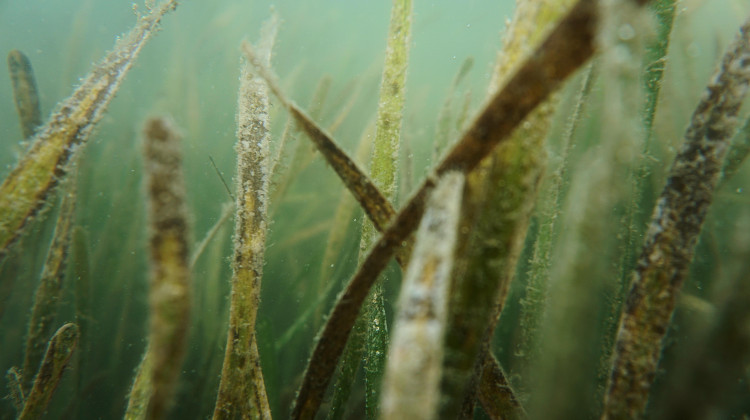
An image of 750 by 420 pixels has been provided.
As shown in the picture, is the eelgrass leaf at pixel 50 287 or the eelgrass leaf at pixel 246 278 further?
the eelgrass leaf at pixel 50 287

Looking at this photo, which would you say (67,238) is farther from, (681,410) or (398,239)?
(681,410)

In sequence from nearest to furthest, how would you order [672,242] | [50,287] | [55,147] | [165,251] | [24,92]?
[165,251], [672,242], [55,147], [50,287], [24,92]

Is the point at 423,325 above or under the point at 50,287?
under

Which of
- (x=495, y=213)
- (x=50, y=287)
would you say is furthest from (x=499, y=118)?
(x=50, y=287)

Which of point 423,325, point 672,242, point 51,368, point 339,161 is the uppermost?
point 51,368

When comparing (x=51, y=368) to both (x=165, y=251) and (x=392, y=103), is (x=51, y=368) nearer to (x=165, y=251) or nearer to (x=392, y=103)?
(x=165, y=251)

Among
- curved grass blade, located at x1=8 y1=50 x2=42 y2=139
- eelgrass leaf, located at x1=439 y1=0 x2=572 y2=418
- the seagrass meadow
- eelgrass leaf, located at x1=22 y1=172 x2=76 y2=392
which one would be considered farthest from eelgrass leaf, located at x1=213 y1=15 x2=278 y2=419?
curved grass blade, located at x1=8 y1=50 x2=42 y2=139

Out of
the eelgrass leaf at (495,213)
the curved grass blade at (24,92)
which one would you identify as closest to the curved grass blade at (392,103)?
the eelgrass leaf at (495,213)

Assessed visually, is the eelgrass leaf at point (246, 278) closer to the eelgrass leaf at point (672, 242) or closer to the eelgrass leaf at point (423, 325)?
the eelgrass leaf at point (423, 325)

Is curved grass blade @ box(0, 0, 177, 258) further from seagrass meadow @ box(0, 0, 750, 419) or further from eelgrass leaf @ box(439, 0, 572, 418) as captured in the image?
eelgrass leaf @ box(439, 0, 572, 418)

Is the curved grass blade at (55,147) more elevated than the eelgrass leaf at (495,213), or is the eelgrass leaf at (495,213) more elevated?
the curved grass blade at (55,147)
